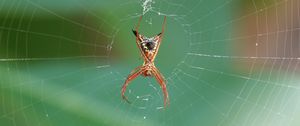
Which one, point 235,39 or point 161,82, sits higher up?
point 235,39

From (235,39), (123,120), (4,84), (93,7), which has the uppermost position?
(93,7)

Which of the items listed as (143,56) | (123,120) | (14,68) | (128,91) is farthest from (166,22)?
(14,68)

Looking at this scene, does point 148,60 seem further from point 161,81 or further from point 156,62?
point 161,81

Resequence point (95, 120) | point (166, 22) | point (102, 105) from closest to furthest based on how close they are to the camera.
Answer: point (95, 120) < point (102, 105) < point (166, 22)

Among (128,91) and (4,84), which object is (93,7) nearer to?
(4,84)

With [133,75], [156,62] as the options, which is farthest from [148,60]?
[133,75]
